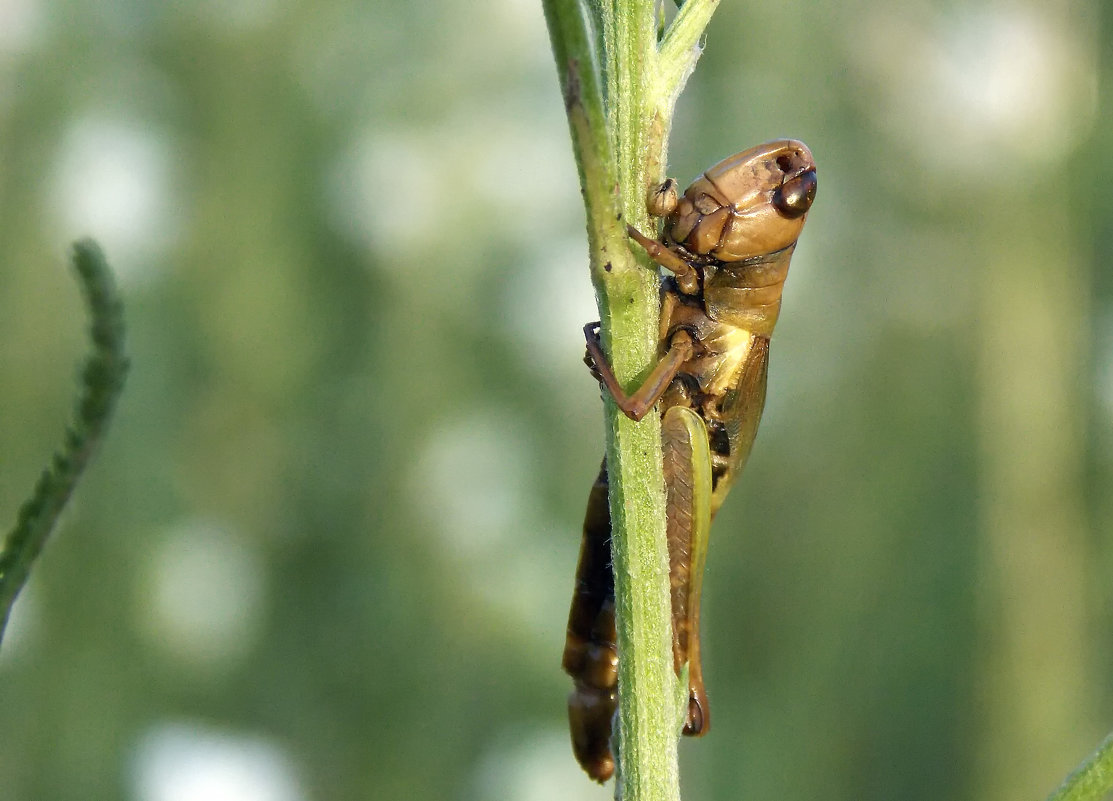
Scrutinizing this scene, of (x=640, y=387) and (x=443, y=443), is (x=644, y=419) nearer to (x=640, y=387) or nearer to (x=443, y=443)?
(x=640, y=387)

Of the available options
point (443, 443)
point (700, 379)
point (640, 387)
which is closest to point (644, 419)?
point (640, 387)

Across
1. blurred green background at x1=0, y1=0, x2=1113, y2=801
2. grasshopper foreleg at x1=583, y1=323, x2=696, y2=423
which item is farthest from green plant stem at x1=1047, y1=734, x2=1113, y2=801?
blurred green background at x1=0, y1=0, x2=1113, y2=801

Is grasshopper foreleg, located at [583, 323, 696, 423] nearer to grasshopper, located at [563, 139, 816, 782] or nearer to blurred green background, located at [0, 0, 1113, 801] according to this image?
grasshopper, located at [563, 139, 816, 782]

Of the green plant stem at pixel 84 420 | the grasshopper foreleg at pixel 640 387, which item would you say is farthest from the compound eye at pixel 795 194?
the green plant stem at pixel 84 420

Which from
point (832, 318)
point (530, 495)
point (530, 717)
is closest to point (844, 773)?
point (530, 717)

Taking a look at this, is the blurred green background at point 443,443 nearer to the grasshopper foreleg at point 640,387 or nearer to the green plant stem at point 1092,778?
the grasshopper foreleg at point 640,387
